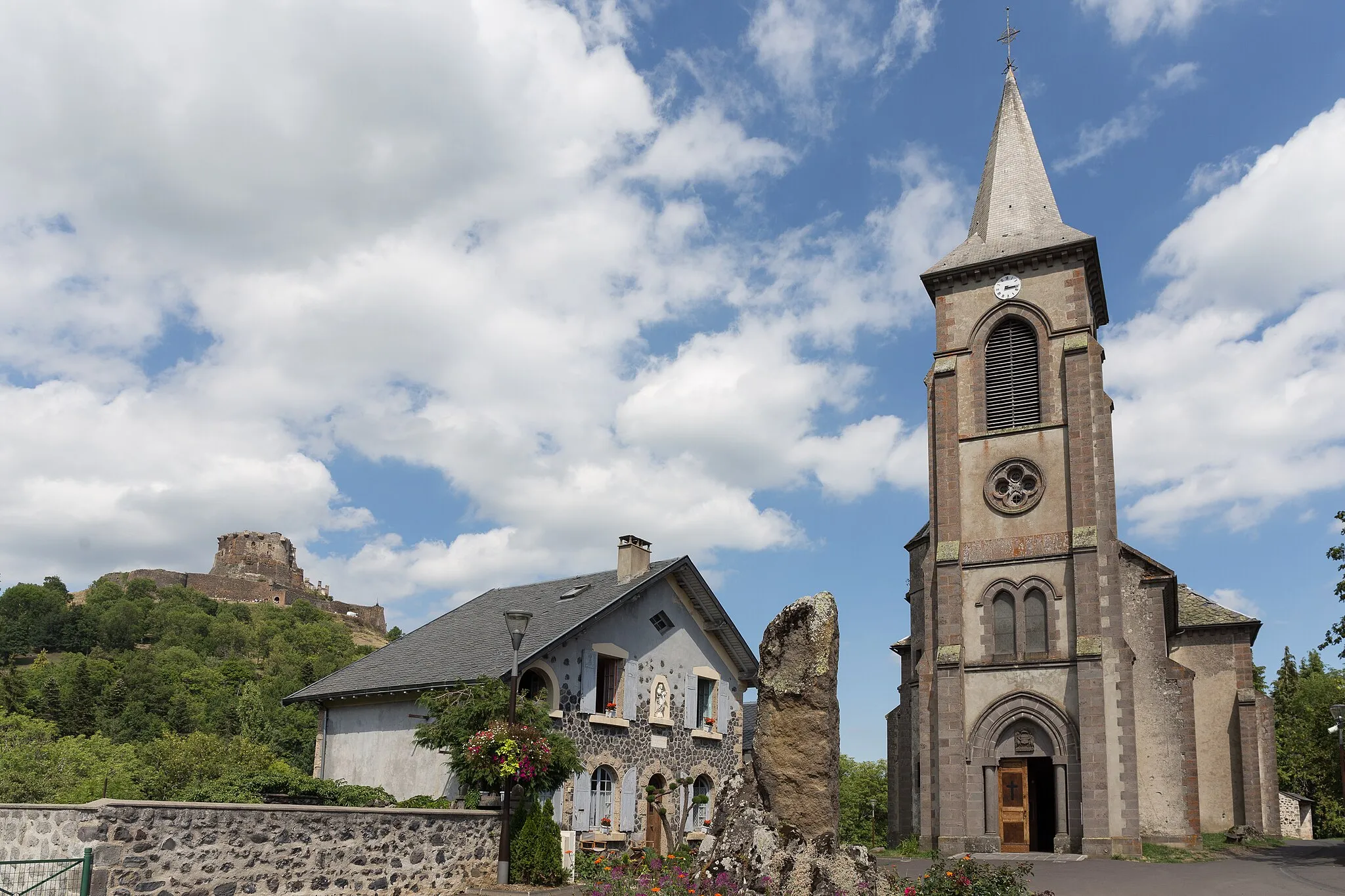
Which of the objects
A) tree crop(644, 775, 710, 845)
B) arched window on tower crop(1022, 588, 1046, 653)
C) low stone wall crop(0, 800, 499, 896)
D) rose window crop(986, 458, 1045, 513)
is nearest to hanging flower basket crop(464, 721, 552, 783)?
low stone wall crop(0, 800, 499, 896)

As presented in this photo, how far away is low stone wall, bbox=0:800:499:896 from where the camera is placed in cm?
1133

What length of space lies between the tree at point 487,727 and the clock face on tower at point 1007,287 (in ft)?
60.1

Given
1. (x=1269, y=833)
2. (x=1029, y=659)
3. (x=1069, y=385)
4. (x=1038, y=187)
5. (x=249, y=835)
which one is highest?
(x=1038, y=187)

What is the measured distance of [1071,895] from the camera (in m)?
15.9

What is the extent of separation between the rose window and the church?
4 cm

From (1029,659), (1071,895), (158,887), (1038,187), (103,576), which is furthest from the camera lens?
(103,576)

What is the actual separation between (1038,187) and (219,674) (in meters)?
57.4

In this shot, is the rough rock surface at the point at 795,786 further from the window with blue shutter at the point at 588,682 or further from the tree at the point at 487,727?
the window with blue shutter at the point at 588,682

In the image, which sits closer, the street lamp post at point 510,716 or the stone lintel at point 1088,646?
the street lamp post at point 510,716

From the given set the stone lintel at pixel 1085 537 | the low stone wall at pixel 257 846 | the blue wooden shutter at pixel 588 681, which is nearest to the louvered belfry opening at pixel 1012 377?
the stone lintel at pixel 1085 537

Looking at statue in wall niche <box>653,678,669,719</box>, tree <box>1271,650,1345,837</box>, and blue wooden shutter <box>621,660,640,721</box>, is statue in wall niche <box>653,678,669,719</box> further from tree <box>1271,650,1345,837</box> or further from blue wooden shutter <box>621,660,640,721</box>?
tree <box>1271,650,1345,837</box>

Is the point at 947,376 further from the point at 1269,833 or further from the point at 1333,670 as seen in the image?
the point at 1333,670

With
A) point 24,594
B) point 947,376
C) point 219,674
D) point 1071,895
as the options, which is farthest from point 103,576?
point 1071,895

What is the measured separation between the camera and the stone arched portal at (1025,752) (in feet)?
81.6
